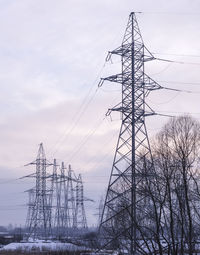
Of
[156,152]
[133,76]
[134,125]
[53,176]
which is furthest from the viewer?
[53,176]

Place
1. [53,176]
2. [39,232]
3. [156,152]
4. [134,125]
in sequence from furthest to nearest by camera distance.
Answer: [39,232]
[53,176]
[156,152]
[134,125]

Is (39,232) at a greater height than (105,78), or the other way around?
(105,78)

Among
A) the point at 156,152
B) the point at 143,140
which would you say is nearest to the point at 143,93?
the point at 143,140

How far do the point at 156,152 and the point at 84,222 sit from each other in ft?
144

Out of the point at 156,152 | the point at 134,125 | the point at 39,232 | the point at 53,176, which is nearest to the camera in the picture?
the point at 134,125

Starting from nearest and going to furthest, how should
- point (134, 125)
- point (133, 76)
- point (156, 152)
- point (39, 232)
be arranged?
point (134, 125) → point (133, 76) → point (156, 152) → point (39, 232)

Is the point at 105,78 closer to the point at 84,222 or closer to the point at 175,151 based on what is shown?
the point at 175,151

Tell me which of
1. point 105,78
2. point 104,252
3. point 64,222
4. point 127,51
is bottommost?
point 104,252

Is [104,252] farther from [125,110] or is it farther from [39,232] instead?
[39,232]

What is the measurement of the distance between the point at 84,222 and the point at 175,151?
43.7m

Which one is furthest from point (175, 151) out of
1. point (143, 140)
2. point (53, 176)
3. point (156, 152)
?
point (53, 176)

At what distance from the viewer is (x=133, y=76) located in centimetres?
2481

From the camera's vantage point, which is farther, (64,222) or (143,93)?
(64,222)

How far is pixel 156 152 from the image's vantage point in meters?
28.1
